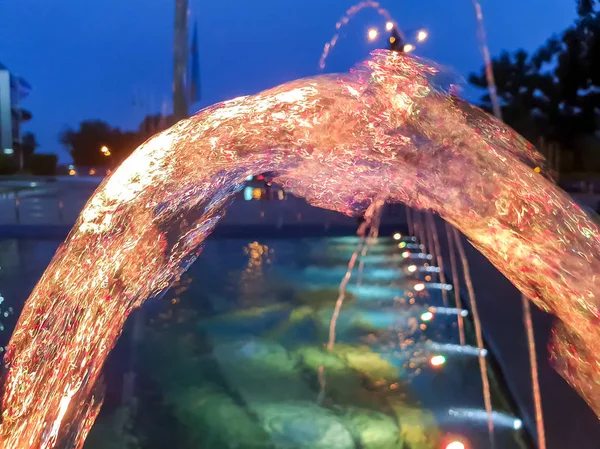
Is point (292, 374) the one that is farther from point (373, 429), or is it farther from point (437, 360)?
point (437, 360)

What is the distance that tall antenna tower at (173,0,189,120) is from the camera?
11.6 m

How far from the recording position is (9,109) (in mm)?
32438

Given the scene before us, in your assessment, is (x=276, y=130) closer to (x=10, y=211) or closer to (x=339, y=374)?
(x=339, y=374)

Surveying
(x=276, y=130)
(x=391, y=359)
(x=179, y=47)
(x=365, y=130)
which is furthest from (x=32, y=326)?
(x=179, y=47)

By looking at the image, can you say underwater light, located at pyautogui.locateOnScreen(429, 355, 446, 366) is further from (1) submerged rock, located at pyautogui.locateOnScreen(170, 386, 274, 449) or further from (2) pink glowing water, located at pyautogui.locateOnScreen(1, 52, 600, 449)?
(2) pink glowing water, located at pyautogui.locateOnScreen(1, 52, 600, 449)

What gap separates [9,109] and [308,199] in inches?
1310

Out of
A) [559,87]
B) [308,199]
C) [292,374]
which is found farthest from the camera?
[559,87]

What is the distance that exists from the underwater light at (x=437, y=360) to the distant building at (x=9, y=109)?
23753 millimetres

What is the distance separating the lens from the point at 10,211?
18.3 m

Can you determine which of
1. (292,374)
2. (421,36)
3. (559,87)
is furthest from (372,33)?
(559,87)

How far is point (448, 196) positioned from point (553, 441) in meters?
2.44

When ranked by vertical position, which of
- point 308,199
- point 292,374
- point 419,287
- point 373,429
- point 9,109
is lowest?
point 373,429

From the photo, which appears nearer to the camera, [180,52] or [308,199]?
[308,199]

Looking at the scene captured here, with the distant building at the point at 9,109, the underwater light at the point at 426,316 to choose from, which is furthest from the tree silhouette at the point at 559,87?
A: the distant building at the point at 9,109
